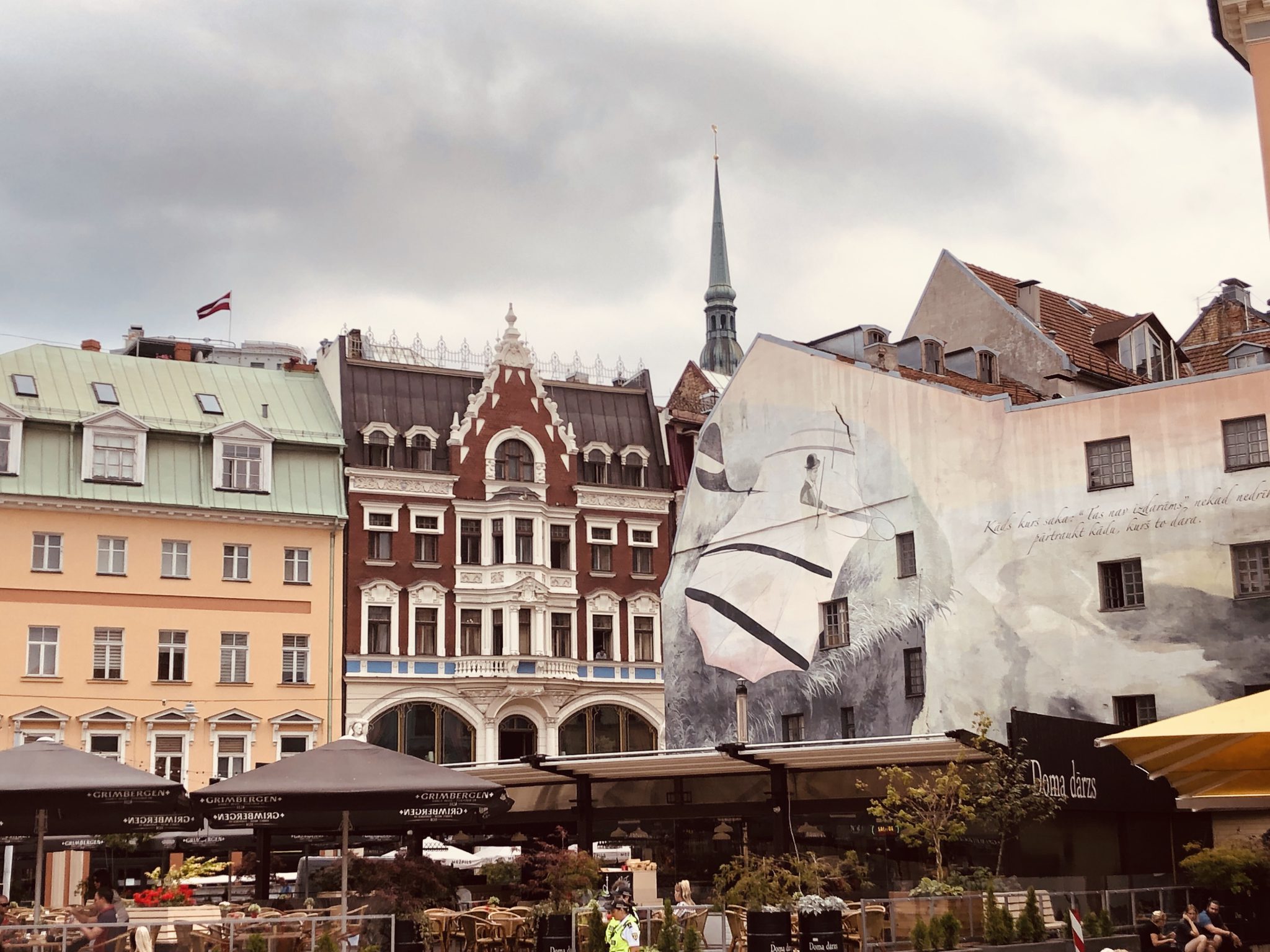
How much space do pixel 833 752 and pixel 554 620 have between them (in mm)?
27857

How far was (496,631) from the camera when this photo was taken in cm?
5594

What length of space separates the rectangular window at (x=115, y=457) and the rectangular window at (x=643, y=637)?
60.6 feet

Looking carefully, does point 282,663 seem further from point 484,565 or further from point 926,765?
point 926,765

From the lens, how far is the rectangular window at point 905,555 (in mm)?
46406

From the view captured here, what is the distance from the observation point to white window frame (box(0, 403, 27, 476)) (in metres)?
50.5

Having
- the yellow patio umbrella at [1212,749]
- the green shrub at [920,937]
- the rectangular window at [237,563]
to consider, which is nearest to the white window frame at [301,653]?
the rectangular window at [237,563]

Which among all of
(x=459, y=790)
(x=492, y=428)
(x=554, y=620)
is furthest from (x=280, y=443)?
(x=459, y=790)

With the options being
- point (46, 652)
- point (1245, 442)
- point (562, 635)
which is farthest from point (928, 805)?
point (46, 652)

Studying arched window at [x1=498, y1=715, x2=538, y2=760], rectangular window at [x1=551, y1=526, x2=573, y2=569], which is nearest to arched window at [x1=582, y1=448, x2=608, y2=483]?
rectangular window at [x1=551, y1=526, x2=573, y2=569]

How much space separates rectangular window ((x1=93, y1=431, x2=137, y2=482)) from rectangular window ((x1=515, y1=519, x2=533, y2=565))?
43.5ft

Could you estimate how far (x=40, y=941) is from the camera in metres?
19.0

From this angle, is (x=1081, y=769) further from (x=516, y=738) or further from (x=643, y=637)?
(x=643, y=637)

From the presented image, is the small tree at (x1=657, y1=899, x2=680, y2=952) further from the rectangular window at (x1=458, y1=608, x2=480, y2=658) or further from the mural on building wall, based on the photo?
the rectangular window at (x1=458, y1=608, x2=480, y2=658)

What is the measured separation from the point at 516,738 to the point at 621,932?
35.8 m
